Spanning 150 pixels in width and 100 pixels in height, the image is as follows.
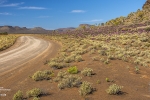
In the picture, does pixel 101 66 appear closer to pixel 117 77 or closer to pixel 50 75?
pixel 117 77

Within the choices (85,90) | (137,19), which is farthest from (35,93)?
(137,19)

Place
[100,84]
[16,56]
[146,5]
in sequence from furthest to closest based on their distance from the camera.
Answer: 1. [146,5]
2. [16,56]
3. [100,84]

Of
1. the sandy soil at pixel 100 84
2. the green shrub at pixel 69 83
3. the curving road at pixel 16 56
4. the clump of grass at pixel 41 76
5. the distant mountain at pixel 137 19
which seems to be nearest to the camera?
the sandy soil at pixel 100 84

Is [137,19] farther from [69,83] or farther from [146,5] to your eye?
[69,83]

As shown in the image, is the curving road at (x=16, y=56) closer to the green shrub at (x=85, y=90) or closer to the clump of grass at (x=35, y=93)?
the clump of grass at (x=35, y=93)

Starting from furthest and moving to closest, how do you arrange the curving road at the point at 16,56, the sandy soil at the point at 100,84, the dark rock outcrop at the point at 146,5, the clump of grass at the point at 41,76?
the dark rock outcrop at the point at 146,5 < the curving road at the point at 16,56 < the clump of grass at the point at 41,76 < the sandy soil at the point at 100,84

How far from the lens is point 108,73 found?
13141 mm

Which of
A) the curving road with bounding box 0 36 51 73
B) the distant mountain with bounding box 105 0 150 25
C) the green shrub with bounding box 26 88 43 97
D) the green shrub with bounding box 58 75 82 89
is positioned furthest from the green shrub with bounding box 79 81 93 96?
the distant mountain with bounding box 105 0 150 25

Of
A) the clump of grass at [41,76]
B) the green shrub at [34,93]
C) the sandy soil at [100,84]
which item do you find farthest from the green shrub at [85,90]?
the clump of grass at [41,76]

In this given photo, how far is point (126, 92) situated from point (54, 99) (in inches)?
153

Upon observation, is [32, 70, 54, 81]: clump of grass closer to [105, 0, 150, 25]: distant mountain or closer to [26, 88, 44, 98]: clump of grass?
[26, 88, 44, 98]: clump of grass

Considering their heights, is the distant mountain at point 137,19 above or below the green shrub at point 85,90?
above

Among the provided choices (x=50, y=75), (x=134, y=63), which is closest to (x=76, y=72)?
(x=50, y=75)

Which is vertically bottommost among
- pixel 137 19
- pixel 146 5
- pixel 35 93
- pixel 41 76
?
pixel 35 93
